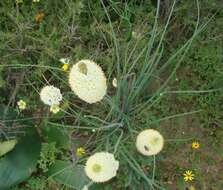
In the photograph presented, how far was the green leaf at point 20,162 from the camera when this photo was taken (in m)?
1.86

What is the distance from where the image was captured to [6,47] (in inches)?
76.0

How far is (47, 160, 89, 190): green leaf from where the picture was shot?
188 centimetres

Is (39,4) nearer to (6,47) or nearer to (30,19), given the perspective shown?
(30,19)

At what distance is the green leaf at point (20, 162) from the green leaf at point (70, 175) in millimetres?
111

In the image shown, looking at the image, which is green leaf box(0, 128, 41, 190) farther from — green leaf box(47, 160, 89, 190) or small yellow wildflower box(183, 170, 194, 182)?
small yellow wildflower box(183, 170, 194, 182)

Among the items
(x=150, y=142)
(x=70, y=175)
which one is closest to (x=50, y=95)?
(x=70, y=175)

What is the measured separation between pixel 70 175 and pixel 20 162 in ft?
0.75

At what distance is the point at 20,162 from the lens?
1883 mm

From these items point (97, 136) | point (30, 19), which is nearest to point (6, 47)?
point (30, 19)

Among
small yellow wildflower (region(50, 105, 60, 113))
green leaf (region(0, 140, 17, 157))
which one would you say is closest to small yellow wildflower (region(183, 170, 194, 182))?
small yellow wildflower (region(50, 105, 60, 113))

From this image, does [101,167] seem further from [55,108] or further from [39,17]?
[39,17]

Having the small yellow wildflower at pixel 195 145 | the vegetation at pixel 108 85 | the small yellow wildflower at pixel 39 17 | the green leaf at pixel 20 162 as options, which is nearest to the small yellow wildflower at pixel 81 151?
the vegetation at pixel 108 85

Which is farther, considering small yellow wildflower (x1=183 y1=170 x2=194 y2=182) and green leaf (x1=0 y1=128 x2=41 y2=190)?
small yellow wildflower (x1=183 y1=170 x2=194 y2=182)

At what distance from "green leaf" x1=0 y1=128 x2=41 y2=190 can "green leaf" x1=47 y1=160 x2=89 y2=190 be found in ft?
0.36
